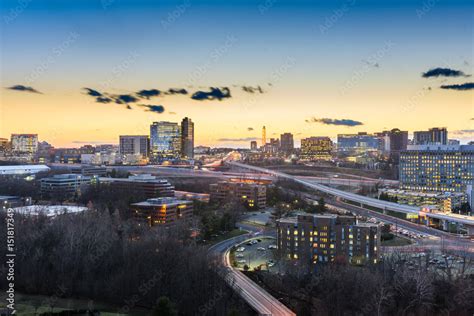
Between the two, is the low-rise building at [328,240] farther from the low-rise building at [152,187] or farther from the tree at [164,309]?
the low-rise building at [152,187]

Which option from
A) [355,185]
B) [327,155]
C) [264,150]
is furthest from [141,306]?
[264,150]

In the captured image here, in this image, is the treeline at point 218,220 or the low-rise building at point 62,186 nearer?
the treeline at point 218,220

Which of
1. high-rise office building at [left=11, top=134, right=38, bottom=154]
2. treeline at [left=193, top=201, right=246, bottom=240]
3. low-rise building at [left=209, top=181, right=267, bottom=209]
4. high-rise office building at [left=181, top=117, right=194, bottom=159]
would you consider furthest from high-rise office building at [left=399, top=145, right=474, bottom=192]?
high-rise office building at [left=11, top=134, right=38, bottom=154]

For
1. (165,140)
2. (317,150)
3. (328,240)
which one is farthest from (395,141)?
(328,240)

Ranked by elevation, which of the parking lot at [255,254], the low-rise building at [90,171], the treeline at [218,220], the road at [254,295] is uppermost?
the low-rise building at [90,171]

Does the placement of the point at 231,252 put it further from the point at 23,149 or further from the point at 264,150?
the point at 264,150

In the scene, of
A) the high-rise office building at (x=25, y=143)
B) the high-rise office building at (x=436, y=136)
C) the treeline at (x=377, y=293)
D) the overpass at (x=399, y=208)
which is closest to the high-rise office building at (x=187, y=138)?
the high-rise office building at (x=25, y=143)
